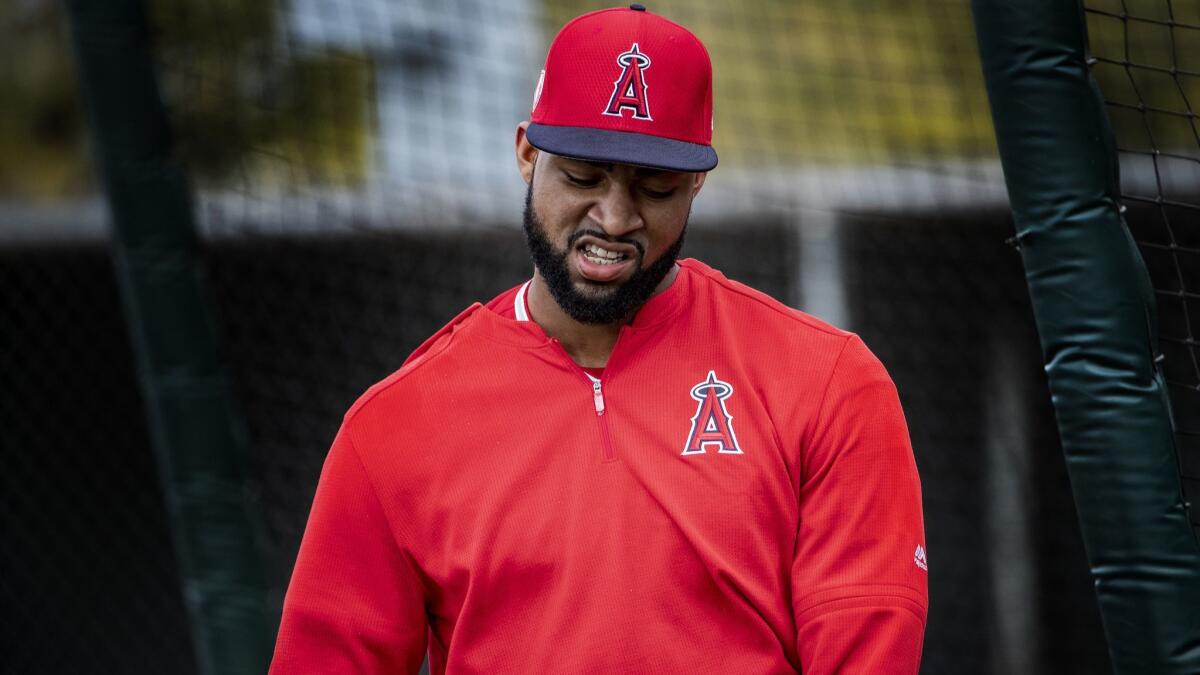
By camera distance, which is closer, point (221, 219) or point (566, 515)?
point (566, 515)

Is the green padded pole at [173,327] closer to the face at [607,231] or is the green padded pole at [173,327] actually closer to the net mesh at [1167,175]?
the face at [607,231]

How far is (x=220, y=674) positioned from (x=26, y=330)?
2011mm

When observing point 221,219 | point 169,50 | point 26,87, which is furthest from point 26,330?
point 26,87

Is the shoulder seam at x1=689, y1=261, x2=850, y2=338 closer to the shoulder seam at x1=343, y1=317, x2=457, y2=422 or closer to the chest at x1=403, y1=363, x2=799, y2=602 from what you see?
the chest at x1=403, y1=363, x2=799, y2=602

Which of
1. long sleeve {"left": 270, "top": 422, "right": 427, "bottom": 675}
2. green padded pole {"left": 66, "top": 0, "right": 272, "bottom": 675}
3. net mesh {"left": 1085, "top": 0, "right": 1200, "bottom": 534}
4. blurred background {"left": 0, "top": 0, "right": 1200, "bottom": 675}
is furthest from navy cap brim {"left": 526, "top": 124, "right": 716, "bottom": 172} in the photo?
blurred background {"left": 0, "top": 0, "right": 1200, "bottom": 675}

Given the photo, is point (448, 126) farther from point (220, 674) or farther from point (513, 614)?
point (513, 614)

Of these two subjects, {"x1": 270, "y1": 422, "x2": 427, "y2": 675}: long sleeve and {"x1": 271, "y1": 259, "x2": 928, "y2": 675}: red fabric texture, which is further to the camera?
{"x1": 270, "y1": 422, "x2": 427, "y2": 675}: long sleeve

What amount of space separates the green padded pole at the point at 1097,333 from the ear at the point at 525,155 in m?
0.67

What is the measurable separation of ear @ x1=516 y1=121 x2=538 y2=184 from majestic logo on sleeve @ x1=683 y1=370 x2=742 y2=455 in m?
0.40

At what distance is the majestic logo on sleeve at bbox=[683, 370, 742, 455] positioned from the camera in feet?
6.03

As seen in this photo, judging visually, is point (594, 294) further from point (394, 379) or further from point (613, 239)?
point (394, 379)

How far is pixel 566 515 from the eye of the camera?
1820 millimetres

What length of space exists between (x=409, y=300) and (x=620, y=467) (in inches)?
155

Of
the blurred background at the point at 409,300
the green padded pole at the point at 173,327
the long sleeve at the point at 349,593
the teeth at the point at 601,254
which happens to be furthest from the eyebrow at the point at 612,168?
the blurred background at the point at 409,300
